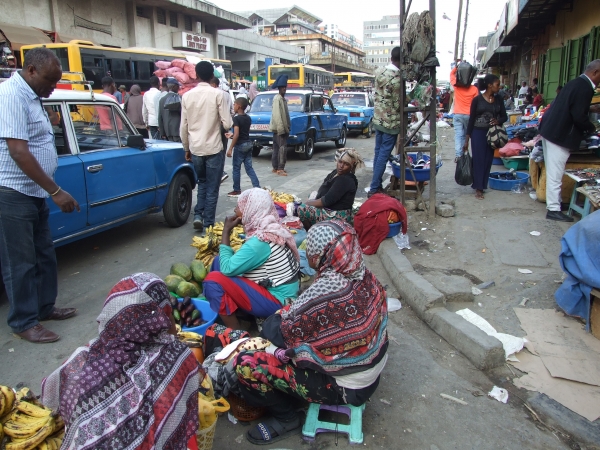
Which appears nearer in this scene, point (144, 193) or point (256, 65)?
point (144, 193)

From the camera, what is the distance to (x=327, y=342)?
2.41 metres

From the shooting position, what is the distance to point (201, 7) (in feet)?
96.2

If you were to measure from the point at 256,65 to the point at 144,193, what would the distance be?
1555 inches

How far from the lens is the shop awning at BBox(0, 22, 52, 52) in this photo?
16422mm

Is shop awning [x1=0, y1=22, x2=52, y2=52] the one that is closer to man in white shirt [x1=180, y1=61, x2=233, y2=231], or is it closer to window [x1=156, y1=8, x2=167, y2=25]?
window [x1=156, y1=8, x2=167, y2=25]

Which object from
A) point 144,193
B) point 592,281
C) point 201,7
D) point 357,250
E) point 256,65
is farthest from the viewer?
point 256,65

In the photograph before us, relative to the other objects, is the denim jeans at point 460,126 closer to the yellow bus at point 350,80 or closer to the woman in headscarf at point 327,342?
the woman in headscarf at point 327,342

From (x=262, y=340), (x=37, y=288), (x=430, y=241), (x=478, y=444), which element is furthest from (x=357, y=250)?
(x=430, y=241)

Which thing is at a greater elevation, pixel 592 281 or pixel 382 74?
pixel 382 74

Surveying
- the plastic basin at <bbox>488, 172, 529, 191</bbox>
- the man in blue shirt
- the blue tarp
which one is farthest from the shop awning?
the blue tarp

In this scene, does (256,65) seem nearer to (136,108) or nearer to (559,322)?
(136,108)

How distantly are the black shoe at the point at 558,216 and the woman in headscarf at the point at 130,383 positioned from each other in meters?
5.62

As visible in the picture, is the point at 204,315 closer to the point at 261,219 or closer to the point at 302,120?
the point at 261,219

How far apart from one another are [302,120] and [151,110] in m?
4.09
